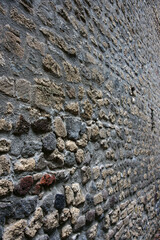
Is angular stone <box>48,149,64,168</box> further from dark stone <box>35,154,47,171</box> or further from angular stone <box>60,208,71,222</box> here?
angular stone <box>60,208,71,222</box>

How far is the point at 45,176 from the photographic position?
1.11m

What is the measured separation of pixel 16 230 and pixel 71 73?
1.09 meters

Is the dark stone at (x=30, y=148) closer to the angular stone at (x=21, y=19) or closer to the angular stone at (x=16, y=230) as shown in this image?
the angular stone at (x=16, y=230)

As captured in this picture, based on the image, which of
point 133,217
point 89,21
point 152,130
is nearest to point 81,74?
point 89,21

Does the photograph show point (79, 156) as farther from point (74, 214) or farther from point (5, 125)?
point (5, 125)

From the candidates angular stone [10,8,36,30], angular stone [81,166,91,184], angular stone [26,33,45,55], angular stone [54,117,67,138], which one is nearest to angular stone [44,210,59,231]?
angular stone [81,166,91,184]

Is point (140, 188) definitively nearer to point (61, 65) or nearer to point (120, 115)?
point (120, 115)

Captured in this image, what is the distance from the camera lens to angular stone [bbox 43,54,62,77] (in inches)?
47.6

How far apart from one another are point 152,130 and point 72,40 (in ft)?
9.26

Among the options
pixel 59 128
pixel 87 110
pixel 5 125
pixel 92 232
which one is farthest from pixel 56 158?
pixel 92 232

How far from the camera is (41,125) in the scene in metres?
1.12

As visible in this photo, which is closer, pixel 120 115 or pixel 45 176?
pixel 45 176

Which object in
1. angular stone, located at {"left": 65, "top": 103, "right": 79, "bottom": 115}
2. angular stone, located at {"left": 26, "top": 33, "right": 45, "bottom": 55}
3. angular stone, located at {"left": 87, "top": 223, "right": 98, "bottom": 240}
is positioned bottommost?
angular stone, located at {"left": 87, "top": 223, "right": 98, "bottom": 240}

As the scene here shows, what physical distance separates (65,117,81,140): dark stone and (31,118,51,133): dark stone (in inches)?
7.8
